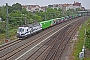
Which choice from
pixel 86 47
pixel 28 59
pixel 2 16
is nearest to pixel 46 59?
pixel 28 59

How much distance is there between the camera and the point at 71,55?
27859 mm

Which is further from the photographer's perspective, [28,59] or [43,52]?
[43,52]

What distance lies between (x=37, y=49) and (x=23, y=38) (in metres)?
9.58

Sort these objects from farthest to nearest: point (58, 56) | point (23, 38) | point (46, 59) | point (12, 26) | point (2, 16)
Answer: point (2, 16), point (12, 26), point (23, 38), point (58, 56), point (46, 59)

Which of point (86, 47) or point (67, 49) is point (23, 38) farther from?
point (86, 47)

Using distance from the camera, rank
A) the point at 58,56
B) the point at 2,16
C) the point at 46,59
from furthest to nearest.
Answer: the point at 2,16 → the point at 58,56 → the point at 46,59

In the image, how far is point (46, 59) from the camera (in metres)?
25.3

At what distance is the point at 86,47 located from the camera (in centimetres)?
3117

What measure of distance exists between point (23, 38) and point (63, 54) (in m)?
14.0

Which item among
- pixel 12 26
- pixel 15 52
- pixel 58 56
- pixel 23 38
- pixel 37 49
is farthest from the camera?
pixel 12 26

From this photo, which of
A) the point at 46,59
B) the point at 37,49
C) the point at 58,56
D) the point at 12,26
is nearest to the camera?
the point at 46,59

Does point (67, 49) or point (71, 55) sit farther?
point (67, 49)

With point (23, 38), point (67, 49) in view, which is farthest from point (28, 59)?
point (23, 38)

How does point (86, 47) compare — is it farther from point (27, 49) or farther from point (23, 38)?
point (23, 38)
